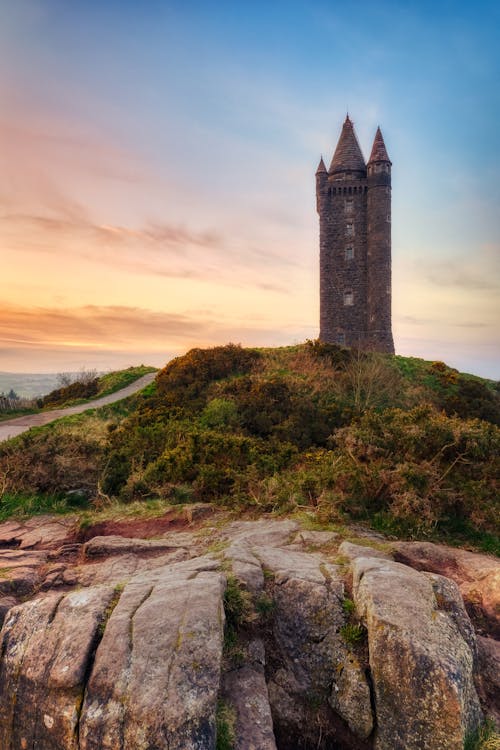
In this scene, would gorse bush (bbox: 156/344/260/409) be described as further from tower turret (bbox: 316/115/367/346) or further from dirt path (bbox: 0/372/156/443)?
tower turret (bbox: 316/115/367/346)

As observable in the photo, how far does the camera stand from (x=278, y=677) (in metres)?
4.00

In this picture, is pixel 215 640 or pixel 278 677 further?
pixel 278 677

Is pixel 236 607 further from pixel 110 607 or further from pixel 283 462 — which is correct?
pixel 283 462

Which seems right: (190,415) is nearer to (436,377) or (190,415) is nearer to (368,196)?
(436,377)

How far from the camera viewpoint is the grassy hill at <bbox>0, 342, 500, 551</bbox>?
6.66 m

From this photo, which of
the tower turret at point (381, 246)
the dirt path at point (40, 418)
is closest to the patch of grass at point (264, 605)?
the dirt path at point (40, 418)

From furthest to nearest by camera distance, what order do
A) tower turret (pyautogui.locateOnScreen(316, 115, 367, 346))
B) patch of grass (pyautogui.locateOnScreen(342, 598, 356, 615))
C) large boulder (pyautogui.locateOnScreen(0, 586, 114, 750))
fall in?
tower turret (pyautogui.locateOnScreen(316, 115, 367, 346)) → patch of grass (pyautogui.locateOnScreen(342, 598, 356, 615)) → large boulder (pyautogui.locateOnScreen(0, 586, 114, 750))

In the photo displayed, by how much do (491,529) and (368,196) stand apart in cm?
2929

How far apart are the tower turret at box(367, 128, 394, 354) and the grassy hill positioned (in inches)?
657

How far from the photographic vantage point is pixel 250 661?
388 centimetres

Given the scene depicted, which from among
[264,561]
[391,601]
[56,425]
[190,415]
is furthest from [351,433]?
[56,425]

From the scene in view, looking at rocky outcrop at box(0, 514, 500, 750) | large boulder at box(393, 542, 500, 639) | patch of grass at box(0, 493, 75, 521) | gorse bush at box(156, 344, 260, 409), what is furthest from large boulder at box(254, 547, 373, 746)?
gorse bush at box(156, 344, 260, 409)

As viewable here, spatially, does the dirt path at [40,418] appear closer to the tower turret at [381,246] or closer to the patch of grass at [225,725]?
the patch of grass at [225,725]

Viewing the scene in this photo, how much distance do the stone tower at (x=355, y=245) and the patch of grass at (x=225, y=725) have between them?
28.7 metres
